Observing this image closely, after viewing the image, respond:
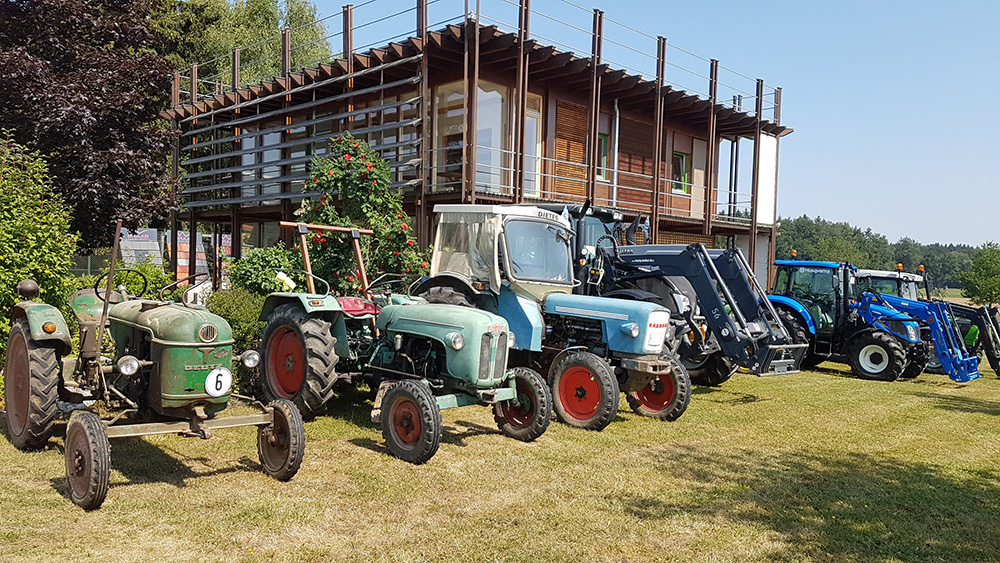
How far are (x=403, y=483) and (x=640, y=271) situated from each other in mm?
5009

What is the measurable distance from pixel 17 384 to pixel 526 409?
3876 millimetres

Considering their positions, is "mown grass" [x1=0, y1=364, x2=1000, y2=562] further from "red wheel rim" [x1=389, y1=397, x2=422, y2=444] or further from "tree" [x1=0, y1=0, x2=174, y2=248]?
"tree" [x1=0, y1=0, x2=174, y2=248]

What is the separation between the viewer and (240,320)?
25.0 feet

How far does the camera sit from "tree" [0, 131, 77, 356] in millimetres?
7152

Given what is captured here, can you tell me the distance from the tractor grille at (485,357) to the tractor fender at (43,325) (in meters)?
2.95

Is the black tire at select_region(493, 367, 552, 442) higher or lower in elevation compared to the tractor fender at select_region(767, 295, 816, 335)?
lower

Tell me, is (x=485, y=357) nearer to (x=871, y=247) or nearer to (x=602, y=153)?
(x=602, y=153)

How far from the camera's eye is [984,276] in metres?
29.9

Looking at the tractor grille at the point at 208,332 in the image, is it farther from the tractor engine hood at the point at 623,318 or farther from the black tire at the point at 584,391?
the tractor engine hood at the point at 623,318

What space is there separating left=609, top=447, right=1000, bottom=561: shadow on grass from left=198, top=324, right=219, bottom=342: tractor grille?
9.31 feet

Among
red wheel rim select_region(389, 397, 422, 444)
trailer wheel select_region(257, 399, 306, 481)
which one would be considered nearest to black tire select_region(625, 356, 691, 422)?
red wheel rim select_region(389, 397, 422, 444)

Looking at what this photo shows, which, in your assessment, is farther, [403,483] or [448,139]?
[448,139]

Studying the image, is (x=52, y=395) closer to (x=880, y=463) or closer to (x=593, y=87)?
(x=880, y=463)

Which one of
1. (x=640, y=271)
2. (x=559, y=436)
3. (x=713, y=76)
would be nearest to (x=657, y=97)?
(x=713, y=76)
